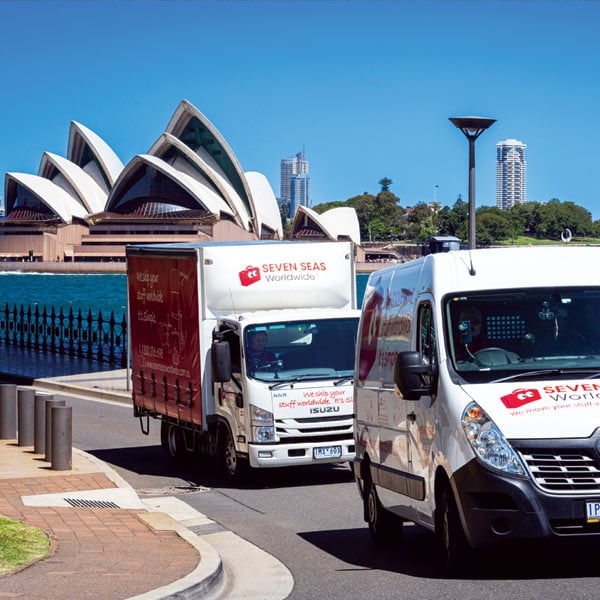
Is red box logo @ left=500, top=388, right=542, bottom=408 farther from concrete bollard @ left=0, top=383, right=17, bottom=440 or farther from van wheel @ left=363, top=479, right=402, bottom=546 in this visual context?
concrete bollard @ left=0, top=383, right=17, bottom=440

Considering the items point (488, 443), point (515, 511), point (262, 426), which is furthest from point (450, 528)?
point (262, 426)

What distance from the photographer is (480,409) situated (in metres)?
7.88

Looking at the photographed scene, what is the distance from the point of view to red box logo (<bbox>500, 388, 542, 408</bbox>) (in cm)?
789

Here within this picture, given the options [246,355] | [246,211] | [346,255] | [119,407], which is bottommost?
[119,407]

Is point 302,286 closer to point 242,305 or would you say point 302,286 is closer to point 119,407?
point 242,305

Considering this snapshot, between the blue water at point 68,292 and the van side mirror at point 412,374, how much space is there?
241 ft

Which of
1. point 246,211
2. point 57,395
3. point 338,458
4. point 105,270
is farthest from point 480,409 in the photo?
point 105,270

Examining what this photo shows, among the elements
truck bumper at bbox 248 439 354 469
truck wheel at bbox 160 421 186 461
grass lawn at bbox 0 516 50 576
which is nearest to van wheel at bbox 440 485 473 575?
grass lawn at bbox 0 516 50 576

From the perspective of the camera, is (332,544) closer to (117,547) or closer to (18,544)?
(117,547)

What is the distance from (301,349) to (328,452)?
4.52 feet

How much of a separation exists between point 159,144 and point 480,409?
126984 millimetres

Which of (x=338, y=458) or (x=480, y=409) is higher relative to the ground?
(x=480, y=409)

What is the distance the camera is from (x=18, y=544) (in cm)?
945

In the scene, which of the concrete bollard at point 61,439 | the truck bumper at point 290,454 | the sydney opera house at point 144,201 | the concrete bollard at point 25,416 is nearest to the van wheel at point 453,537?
the truck bumper at point 290,454
